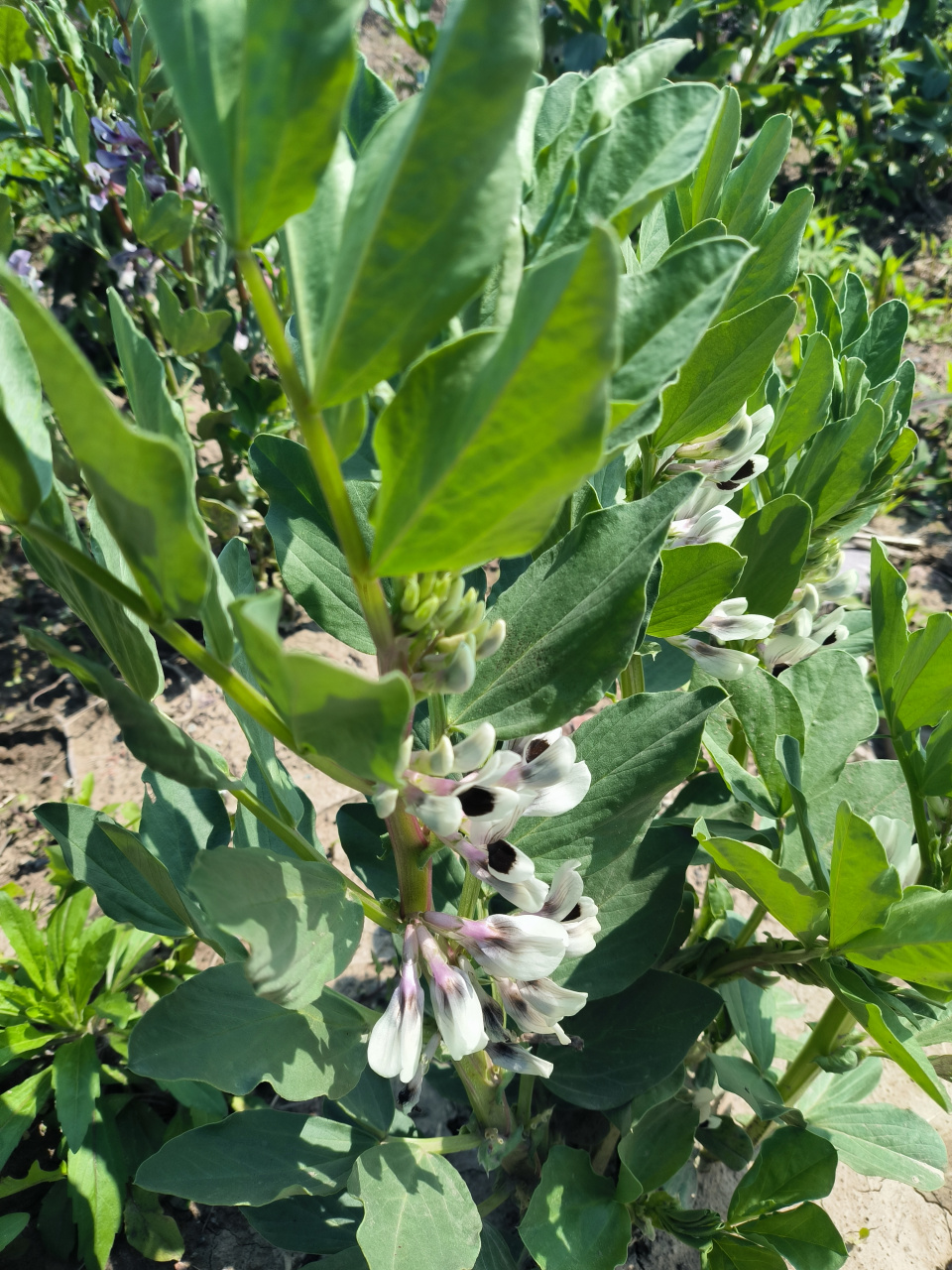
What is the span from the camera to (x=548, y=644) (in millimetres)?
746

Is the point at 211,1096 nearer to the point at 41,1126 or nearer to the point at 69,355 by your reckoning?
the point at 41,1126

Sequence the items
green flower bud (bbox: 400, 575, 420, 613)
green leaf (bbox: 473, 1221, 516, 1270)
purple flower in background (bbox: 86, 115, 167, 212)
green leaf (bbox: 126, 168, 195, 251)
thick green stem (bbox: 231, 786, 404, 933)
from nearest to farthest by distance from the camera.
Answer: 1. green flower bud (bbox: 400, 575, 420, 613)
2. thick green stem (bbox: 231, 786, 404, 933)
3. green leaf (bbox: 473, 1221, 516, 1270)
4. green leaf (bbox: 126, 168, 195, 251)
5. purple flower in background (bbox: 86, 115, 167, 212)

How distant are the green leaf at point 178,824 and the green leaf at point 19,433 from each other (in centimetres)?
50

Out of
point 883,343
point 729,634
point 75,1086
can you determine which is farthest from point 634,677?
point 75,1086

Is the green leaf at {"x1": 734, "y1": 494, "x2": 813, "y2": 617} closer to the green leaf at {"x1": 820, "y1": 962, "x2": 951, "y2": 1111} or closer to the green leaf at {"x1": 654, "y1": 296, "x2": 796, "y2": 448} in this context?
the green leaf at {"x1": 654, "y1": 296, "x2": 796, "y2": 448}

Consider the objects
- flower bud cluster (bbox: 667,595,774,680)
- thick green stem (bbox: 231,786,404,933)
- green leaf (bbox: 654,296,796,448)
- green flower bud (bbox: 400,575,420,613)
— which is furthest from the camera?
flower bud cluster (bbox: 667,595,774,680)

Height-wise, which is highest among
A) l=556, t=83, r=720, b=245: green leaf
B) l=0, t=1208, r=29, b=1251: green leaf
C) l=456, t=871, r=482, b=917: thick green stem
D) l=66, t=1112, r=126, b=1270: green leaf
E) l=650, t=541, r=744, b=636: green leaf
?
l=556, t=83, r=720, b=245: green leaf

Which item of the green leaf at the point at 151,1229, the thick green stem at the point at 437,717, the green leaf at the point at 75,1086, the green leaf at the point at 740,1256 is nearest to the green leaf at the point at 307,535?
the thick green stem at the point at 437,717

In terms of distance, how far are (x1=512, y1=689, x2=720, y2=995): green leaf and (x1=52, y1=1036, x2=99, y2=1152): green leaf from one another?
35.7 inches

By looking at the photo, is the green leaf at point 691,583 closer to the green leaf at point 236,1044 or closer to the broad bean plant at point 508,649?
the broad bean plant at point 508,649

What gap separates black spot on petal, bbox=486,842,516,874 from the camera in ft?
2.39

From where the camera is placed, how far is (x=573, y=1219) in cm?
109

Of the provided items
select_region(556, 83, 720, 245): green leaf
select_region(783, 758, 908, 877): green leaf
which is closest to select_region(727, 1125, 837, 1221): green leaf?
select_region(783, 758, 908, 877): green leaf

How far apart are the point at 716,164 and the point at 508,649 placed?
1.90 ft
